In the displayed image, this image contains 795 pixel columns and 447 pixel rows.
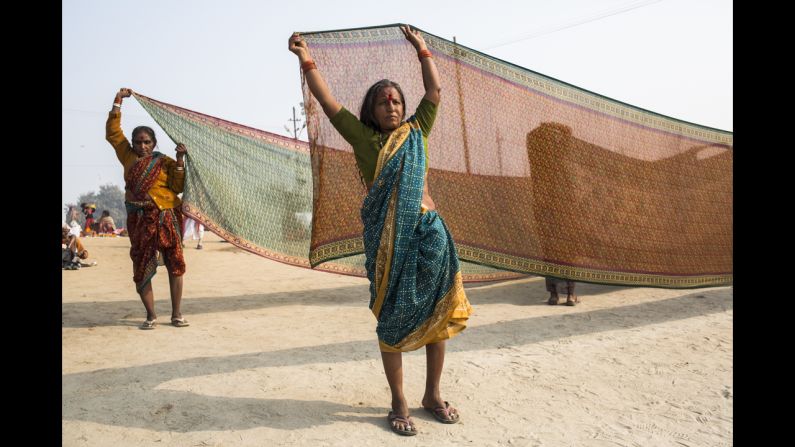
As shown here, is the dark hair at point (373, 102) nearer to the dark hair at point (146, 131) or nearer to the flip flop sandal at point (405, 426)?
the flip flop sandal at point (405, 426)

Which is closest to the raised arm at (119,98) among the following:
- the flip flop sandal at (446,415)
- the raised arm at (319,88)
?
the raised arm at (319,88)

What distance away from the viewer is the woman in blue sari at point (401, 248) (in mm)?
2412

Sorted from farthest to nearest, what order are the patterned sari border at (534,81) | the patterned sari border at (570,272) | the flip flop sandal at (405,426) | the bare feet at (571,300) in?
1. the bare feet at (571,300)
2. the patterned sari border at (570,272)
3. the patterned sari border at (534,81)
4. the flip flop sandal at (405,426)

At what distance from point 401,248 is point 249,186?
331 cm

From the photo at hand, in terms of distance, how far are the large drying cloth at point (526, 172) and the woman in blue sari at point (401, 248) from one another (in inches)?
45.6

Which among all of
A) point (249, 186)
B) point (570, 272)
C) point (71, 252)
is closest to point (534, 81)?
point (570, 272)

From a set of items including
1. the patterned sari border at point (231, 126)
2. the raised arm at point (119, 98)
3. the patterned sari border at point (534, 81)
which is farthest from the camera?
the patterned sari border at point (231, 126)

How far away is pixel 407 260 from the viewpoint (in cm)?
242

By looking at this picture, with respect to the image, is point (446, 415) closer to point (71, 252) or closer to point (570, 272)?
point (570, 272)

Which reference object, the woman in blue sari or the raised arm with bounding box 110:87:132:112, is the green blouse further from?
the raised arm with bounding box 110:87:132:112

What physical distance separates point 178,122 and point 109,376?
2.60 meters

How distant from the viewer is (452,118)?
408 cm

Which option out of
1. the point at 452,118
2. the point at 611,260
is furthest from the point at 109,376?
the point at 611,260
